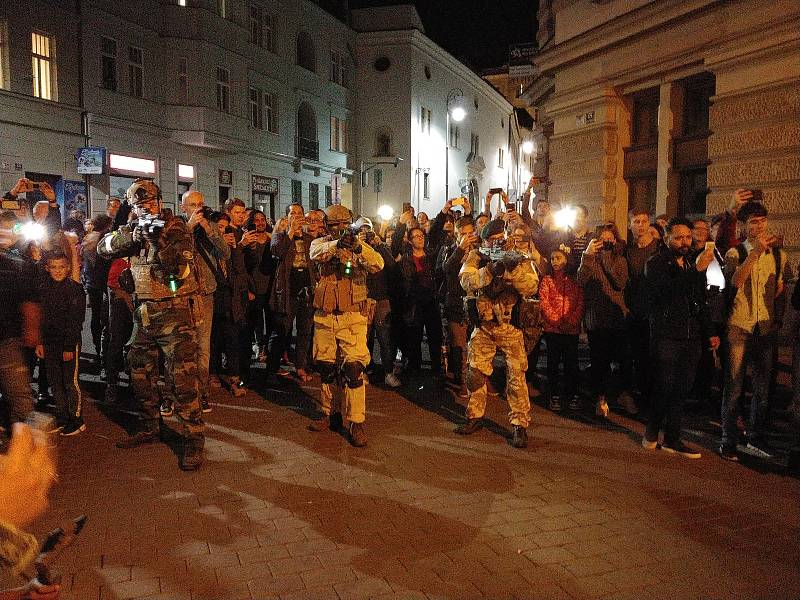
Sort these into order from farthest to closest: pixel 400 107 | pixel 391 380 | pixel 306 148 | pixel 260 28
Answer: pixel 400 107 < pixel 306 148 < pixel 260 28 < pixel 391 380

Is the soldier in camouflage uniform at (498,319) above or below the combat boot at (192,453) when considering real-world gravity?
above

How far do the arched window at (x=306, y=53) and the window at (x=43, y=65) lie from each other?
1626 cm

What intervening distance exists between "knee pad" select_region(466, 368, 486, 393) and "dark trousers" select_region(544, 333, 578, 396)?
1522 millimetres

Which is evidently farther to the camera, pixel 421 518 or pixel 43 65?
pixel 43 65

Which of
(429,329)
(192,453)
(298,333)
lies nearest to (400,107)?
(429,329)

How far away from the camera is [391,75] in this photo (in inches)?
1682

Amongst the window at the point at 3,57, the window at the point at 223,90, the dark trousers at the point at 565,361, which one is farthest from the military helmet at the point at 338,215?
the window at the point at 223,90

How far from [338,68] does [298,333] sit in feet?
113

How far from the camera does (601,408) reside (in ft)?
24.4

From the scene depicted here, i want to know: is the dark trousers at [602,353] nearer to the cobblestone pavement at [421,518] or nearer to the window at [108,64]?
the cobblestone pavement at [421,518]

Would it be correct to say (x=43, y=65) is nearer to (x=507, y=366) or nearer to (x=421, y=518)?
(x=507, y=366)

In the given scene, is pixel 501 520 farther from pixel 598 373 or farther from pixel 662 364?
pixel 598 373

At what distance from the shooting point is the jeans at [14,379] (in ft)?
16.6

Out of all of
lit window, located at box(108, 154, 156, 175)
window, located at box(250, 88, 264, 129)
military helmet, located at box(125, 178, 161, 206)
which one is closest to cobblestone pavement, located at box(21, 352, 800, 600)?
military helmet, located at box(125, 178, 161, 206)
